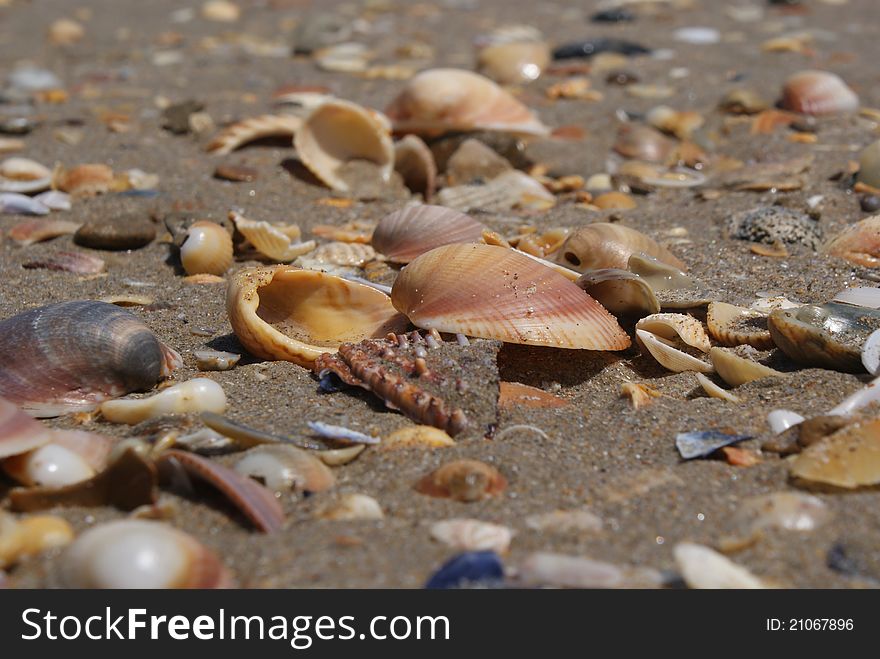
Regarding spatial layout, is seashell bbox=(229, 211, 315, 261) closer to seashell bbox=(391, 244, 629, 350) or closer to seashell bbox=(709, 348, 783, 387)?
seashell bbox=(391, 244, 629, 350)

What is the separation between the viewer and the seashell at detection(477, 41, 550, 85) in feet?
20.2

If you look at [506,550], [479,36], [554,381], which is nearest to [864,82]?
[479,36]

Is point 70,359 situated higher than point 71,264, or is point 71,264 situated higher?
point 70,359

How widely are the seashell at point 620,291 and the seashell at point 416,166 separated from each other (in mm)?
1574

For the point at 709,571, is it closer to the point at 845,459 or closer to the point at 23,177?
the point at 845,459

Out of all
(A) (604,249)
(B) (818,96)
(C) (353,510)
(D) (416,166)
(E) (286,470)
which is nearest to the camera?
(C) (353,510)

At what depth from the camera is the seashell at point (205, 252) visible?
3.50 m

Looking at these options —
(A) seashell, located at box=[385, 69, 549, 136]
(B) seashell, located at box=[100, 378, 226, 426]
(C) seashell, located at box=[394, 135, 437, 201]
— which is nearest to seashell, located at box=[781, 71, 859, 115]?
(A) seashell, located at box=[385, 69, 549, 136]

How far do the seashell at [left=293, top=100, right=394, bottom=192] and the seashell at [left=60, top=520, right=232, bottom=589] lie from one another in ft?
9.28

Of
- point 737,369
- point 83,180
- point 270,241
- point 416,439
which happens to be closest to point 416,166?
point 270,241

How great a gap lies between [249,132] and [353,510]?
317cm

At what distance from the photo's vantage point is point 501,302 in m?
2.72
